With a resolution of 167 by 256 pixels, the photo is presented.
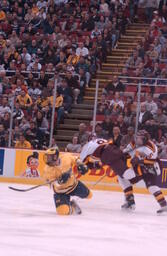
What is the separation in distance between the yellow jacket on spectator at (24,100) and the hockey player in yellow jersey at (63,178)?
5679 millimetres

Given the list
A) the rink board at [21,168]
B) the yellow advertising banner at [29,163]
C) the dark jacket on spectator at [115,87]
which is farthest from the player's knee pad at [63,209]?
the dark jacket on spectator at [115,87]

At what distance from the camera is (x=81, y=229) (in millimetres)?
8938

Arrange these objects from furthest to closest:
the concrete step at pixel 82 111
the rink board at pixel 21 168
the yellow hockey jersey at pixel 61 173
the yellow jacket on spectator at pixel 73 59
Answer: the yellow jacket on spectator at pixel 73 59 → the concrete step at pixel 82 111 → the rink board at pixel 21 168 → the yellow hockey jersey at pixel 61 173

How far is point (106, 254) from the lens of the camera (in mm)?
7223

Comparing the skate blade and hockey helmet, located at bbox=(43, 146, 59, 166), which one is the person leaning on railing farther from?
hockey helmet, located at bbox=(43, 146, 59, 166)

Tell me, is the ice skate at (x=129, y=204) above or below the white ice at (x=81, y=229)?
below

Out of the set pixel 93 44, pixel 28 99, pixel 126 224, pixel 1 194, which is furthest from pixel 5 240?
pixel 93 44

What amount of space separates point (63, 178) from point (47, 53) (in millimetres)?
9234

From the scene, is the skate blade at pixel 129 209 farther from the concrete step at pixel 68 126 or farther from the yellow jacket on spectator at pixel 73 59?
the yellow jacket on spectator at pixel 73 59

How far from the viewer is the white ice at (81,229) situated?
743 centimetres

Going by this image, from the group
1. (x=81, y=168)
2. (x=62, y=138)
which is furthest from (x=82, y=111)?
(x=81, y=168)

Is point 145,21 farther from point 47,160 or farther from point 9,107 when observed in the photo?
point 47,160

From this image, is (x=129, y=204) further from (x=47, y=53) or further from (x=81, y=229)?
(x=47, y=53)

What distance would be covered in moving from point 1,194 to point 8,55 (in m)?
7.57
